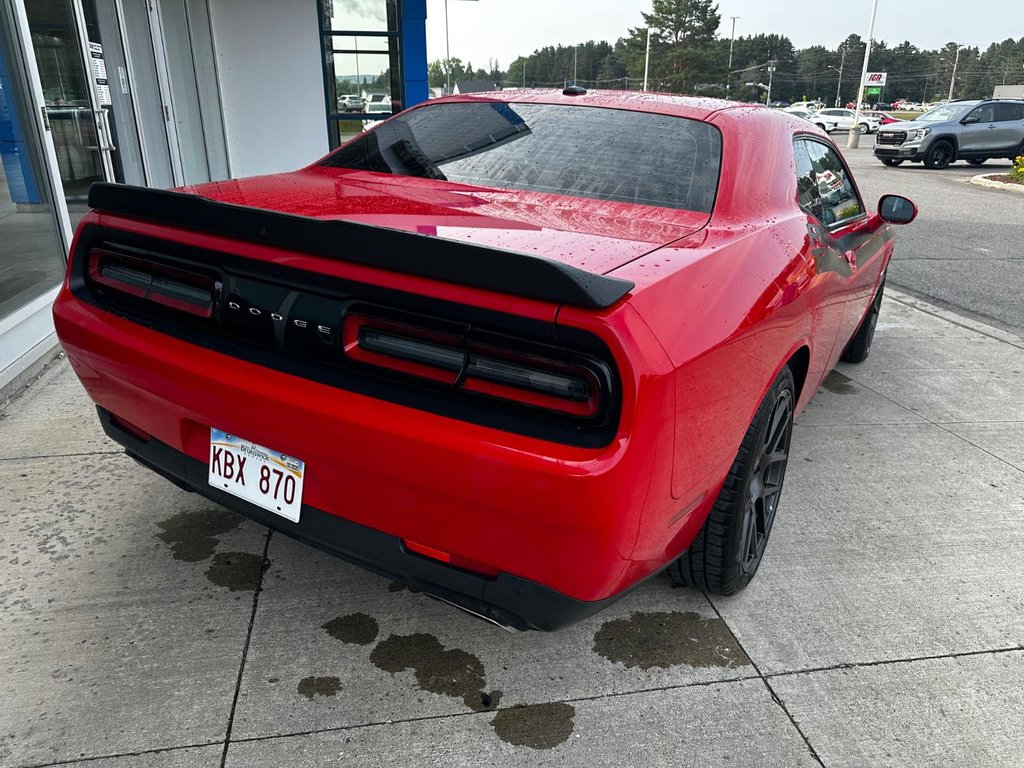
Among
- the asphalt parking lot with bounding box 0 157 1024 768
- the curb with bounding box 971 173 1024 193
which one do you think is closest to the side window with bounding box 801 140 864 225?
the asphalt parking lot with bounding box 0 157 1024 768

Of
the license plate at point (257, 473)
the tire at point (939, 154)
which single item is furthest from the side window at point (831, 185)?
the tire at point (939, 154)

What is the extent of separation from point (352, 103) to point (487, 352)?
29.7 feet

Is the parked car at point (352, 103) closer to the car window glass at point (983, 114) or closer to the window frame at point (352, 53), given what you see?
the window frame at point (352, 53)

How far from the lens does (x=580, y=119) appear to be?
104 inches

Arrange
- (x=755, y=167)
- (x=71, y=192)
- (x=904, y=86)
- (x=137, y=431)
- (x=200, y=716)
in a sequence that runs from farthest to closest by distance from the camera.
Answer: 1. (x=904, y=86)
2. (x=71, y=192)
3. (x=755, y=167)
4. (x=137, y=431)
5. (x=200, y=716)

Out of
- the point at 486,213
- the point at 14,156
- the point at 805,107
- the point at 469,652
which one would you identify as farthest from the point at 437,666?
the point at 805,107

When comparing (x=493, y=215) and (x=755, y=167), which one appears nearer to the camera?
(x=493, y=215)

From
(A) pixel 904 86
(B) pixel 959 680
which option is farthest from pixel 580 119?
(A) pixel 904 86

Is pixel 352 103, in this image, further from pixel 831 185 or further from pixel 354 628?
pixel 354 628

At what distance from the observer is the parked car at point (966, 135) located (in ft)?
64.0

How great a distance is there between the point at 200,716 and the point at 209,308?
1015 mm

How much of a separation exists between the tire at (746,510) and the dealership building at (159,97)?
11.4ft

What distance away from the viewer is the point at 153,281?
6.65 feet

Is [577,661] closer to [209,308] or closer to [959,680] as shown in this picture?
[959,680]
